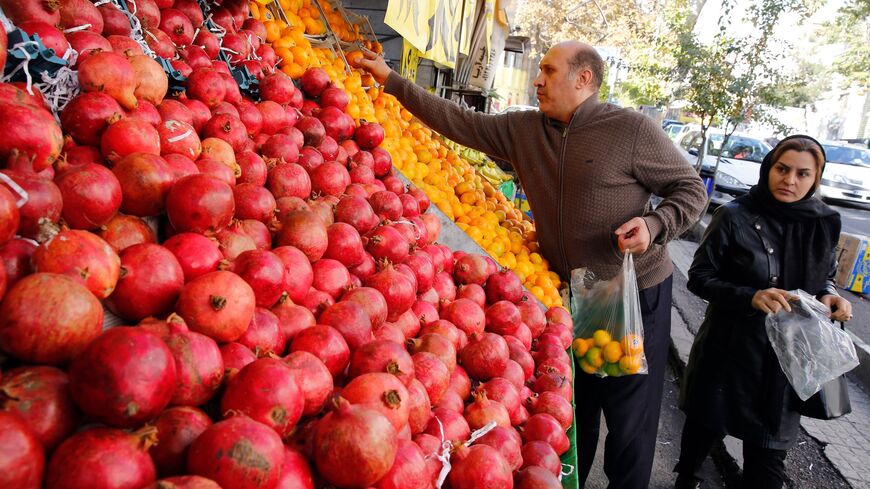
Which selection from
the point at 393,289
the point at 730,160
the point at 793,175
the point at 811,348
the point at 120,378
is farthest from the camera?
the point at 730,160

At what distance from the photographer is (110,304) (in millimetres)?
1301

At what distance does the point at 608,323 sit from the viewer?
10.2 feet

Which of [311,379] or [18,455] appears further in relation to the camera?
[311,379]

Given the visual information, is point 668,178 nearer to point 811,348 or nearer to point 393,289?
point 811,348

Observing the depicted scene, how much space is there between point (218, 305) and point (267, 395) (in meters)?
0.27

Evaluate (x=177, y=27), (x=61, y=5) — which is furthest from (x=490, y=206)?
(x=61, y=5)

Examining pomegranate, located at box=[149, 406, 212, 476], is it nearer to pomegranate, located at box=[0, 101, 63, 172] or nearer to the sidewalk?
pomegranate, located at box=[0, 101, 63, 172]

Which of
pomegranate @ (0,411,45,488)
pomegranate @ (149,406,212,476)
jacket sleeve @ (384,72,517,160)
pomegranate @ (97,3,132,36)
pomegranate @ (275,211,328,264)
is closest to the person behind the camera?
pomegranate @ (0,411,45,488)

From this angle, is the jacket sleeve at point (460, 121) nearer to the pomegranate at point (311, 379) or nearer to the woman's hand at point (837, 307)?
the woman's hand at point (837, 307)

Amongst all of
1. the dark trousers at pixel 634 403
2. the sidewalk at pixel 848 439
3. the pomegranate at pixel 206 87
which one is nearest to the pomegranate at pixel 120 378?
the pomegranate at pixel 206 87

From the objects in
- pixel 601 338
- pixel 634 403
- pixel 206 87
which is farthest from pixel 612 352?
pixel 206 87

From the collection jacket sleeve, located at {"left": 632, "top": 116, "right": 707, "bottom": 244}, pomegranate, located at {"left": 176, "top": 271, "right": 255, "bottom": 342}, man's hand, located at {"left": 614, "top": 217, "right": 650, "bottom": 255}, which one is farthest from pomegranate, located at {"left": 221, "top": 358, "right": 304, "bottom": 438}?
jacket sleeve, located at {"left": 632, "top": 116, "right": 707, "bottom": 244}

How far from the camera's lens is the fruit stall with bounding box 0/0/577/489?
98cm

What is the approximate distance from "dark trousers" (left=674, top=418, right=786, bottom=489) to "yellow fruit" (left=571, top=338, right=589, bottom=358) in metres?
0.91
